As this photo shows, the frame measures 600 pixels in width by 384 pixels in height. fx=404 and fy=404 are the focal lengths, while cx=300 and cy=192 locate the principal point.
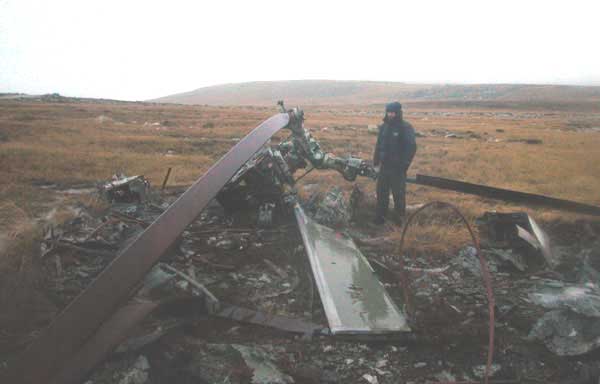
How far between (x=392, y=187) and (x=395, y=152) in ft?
1.82

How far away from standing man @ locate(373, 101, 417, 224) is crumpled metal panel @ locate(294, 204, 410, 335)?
1273mm

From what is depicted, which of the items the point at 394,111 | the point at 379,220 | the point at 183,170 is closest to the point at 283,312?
the point at 379,220

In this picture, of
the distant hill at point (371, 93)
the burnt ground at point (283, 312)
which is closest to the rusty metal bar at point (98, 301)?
the burnt ground at point (283, 312)

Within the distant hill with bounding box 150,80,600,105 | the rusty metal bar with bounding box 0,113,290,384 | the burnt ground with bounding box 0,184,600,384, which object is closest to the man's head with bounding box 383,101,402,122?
the burnt ground with bounding box 0,184,600,384

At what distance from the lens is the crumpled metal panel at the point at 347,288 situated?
3568 mm

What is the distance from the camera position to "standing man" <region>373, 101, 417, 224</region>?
6.09 metres

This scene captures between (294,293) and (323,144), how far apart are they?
1226cm

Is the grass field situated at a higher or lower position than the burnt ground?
higher

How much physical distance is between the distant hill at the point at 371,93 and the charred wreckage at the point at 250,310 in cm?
7792

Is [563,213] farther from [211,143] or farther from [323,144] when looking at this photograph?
[211,143]

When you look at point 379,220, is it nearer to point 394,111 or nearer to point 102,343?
point 394,111

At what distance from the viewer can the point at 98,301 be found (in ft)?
6.72

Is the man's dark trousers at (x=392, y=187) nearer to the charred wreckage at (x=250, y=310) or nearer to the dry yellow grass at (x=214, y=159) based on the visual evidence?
the charred wreckage at (x=250, y=310)

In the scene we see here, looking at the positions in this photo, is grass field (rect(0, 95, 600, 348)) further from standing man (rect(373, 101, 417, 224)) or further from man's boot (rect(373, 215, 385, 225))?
standing man (rect(373, 101, 417, 224))
